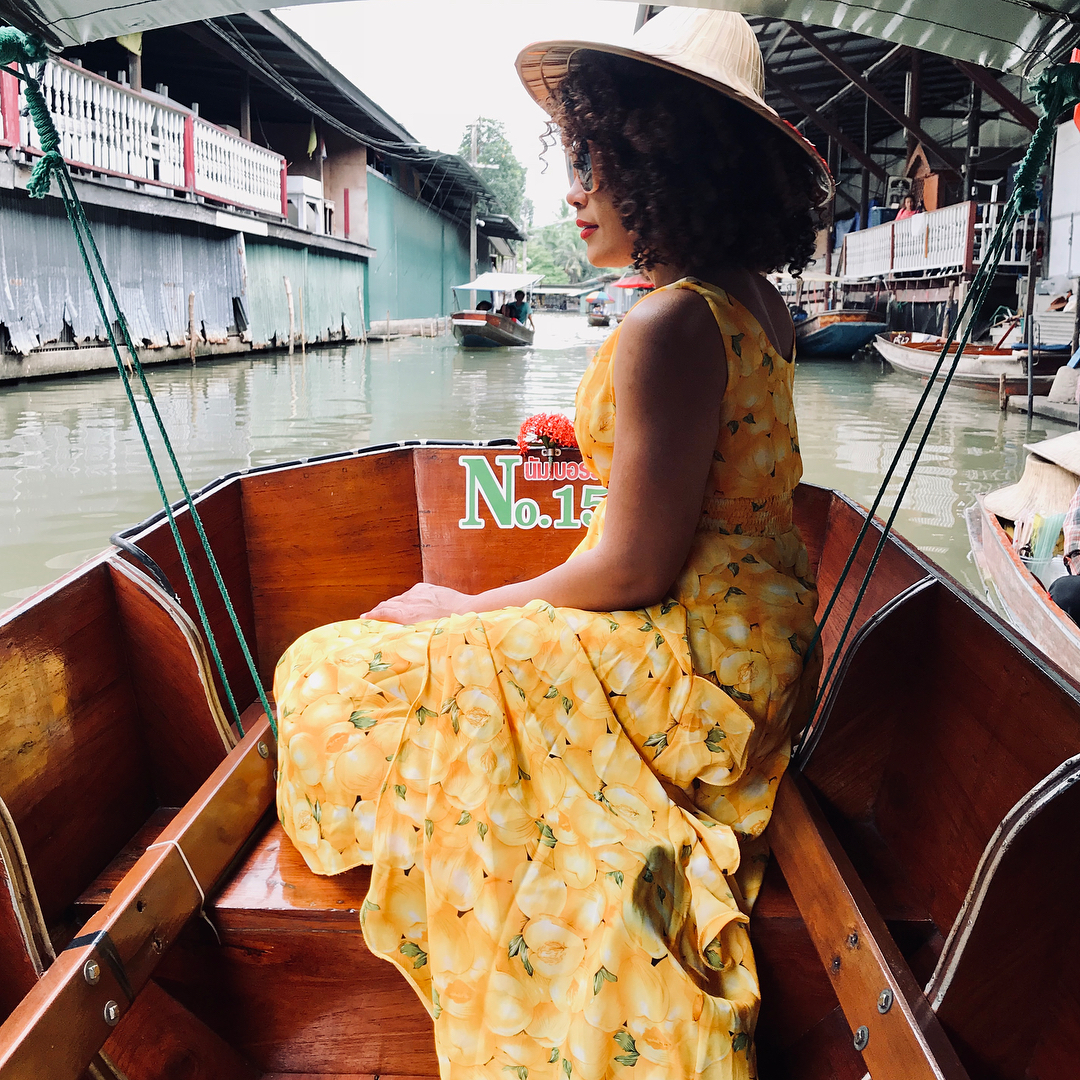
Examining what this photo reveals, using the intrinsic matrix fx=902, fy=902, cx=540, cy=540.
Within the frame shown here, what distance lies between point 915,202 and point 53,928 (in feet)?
59.0

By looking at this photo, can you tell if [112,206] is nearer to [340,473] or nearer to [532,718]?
[340,473]

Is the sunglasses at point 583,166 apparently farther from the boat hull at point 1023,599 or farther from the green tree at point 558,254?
the green tree at point 558,254

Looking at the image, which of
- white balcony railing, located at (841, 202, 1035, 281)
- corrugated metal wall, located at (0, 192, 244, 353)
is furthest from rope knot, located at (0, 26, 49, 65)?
white balcony railing, located at (841, 202, 1035, 281)

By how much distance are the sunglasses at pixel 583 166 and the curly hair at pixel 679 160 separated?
0.01 metres

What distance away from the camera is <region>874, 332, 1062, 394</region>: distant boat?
9.30 m

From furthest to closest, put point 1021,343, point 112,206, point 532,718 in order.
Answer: point 1021,343, point 112,206, point 532,718

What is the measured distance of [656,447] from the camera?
3.49 feet

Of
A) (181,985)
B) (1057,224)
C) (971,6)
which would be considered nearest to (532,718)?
(181,985)

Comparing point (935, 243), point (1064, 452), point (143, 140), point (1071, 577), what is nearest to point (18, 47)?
point (1071, 577)

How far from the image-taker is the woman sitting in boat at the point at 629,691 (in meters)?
0.96

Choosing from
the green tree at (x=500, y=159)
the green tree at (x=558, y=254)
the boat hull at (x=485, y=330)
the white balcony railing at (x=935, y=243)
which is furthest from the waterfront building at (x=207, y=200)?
the green tree at (x=558, y=254)

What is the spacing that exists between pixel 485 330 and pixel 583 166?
1773cm

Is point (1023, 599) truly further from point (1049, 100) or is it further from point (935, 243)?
point (935, 243)

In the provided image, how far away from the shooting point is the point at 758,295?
1229 mm
